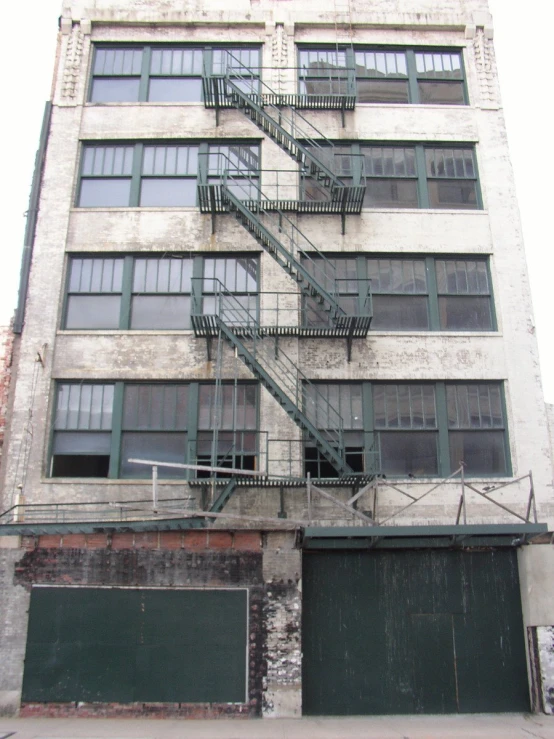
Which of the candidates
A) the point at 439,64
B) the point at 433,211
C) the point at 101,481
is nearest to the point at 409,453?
the point at 433,211

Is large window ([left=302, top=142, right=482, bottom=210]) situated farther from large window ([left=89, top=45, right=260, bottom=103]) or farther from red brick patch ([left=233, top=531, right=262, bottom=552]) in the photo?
red brick patch ([left=233, top=531, right=262, bottom=552])

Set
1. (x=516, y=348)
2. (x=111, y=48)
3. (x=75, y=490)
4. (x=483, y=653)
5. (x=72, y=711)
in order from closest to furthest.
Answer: (x=72, y=711), (x=483, y=653), (x=75, y=490), (x=516, y=348), (x=111, y=48)

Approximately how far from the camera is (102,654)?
14.2 metres

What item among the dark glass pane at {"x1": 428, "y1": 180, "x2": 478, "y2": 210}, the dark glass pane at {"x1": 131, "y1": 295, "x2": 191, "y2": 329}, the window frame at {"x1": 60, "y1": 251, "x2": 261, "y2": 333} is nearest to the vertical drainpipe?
the window frame at {"x1": 60, "y1": 251, "x2": 261, "y2": 333}

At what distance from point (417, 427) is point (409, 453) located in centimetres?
67

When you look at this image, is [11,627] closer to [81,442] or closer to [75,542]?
[75,542]

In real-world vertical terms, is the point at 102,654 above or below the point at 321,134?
below

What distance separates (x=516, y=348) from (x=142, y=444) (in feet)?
31.5

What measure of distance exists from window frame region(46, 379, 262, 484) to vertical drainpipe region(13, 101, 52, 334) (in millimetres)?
2120

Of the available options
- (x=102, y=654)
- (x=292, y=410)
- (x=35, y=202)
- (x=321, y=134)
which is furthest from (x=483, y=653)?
(x=35, y=202)

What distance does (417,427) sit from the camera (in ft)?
55.3

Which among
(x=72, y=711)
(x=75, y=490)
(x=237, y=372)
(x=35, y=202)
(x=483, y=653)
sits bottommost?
(x=72, y=711)

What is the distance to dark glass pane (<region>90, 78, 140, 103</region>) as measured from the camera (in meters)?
19.9

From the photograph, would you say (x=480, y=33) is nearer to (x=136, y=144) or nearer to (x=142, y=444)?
(x=136, y=144)
